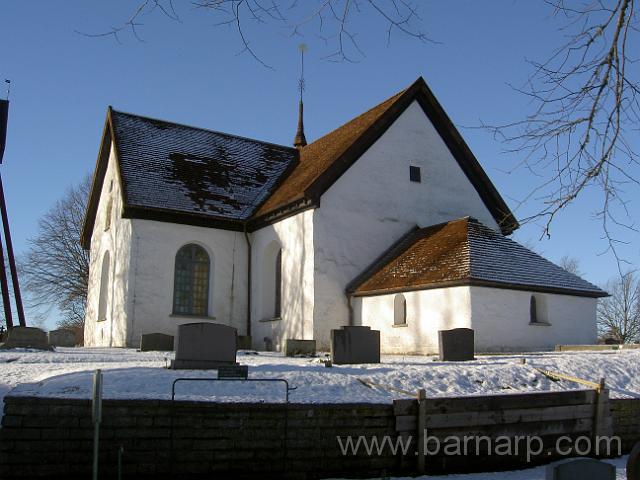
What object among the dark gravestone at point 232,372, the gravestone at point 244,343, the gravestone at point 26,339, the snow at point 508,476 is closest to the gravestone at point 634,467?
the snow at point 508,476

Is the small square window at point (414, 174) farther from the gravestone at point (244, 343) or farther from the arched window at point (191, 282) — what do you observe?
the gravestone at point (244, 343)

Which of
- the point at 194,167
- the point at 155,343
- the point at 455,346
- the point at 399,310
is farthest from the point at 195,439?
the point at 194,167

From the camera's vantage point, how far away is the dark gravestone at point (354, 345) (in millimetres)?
15047

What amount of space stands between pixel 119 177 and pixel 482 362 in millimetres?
15750

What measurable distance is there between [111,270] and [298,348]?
33.8 feet

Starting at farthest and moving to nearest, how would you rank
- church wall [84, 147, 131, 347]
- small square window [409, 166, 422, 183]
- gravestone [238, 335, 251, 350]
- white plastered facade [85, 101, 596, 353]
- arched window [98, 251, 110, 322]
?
arched window [98, 251, 110, 322] → small square window [409, 166, 422, 183] → church wall [84, 147, 131, 347] → gravestone [238, 335, 251, 350] → white plastered facade [85, 101, 596, 353]

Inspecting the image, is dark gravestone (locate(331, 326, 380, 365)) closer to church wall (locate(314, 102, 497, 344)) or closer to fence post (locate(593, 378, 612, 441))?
fence post (locate(593, 378, 612, 441))

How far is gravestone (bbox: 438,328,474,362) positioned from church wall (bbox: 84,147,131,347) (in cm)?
1225

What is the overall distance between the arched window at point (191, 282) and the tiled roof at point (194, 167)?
5.51 ft

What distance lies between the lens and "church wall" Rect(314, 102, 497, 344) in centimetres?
2288

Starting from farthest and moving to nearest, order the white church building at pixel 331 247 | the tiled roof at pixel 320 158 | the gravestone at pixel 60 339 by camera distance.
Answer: the tiled roof at pixel 320 158 → the gravestone at pixel 60 339 → the white church building at pixel 331 247

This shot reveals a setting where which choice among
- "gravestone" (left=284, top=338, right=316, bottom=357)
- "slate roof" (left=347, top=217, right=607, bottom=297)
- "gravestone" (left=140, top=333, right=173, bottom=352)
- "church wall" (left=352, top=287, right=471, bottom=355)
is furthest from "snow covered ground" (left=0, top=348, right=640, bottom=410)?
"slate roof" (left=347, top=217, right=607, bottom=297)

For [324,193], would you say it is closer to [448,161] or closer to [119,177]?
[448,161]

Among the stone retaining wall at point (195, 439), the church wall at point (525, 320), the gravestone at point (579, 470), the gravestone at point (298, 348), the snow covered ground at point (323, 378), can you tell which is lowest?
the stone retaining wall at point (195, 439)
